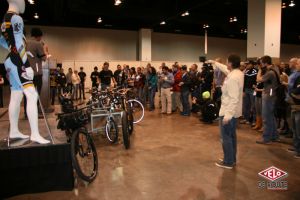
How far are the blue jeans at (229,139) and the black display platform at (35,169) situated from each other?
2086mm

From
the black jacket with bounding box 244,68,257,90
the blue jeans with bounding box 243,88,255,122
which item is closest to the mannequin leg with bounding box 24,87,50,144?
the black jacket with bounding box 244,68,257,90

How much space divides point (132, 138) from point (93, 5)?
1040 centimetres

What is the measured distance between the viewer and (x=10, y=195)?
3.17m

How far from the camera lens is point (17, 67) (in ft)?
10.4

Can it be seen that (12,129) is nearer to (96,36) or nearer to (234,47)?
(96,36)

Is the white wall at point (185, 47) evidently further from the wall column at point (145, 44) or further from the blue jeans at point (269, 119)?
the blue jeans at point (269, 119)

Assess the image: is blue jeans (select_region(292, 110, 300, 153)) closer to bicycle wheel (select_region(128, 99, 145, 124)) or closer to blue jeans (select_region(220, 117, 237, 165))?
blue jeans (select_region(220, 117, 237, 165))

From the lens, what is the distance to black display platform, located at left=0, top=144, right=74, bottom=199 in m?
3.03

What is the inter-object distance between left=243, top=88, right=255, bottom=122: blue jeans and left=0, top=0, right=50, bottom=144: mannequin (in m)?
5.14

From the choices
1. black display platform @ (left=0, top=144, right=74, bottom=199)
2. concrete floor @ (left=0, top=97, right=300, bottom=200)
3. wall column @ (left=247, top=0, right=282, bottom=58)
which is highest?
wall column @ (left=247, top=0, right=282, bottom=58)

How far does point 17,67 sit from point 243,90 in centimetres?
535

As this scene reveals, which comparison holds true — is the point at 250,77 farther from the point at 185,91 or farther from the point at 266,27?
the point at 266,27

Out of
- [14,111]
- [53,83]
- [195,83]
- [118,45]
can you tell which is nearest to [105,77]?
[195,83]

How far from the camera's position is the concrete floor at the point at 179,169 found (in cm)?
326
